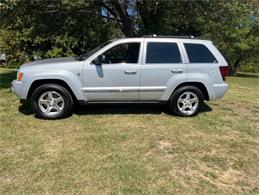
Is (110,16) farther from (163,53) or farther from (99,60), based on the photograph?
(99,60)

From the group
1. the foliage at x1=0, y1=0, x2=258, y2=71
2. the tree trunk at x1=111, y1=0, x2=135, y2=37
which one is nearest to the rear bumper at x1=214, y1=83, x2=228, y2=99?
the foliage at x1=0, y1=0, x2=258, y2=71

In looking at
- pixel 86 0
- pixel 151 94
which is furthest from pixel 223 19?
pixel 151 94

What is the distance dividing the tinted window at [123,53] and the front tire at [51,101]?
117 cm

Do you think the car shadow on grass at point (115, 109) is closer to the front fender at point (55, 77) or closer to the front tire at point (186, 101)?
the front tire at point (186, 101)

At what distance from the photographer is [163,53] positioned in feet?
21.9

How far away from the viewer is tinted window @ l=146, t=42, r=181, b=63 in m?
6.63

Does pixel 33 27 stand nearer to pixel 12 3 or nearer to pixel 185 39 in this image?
pixel 12 3

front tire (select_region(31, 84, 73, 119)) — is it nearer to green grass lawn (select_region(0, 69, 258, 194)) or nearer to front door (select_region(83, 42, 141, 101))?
green grass lawn (select_region(0, 69, 258, 194))

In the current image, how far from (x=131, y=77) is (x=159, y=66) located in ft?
2.12

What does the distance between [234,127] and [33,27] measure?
32.3ft

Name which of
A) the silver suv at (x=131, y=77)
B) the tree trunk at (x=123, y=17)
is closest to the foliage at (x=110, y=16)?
the tree trunk at (x=123, y=17)

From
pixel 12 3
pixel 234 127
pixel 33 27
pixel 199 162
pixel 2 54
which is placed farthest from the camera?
pixel 2 54

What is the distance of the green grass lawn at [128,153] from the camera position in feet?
12.8

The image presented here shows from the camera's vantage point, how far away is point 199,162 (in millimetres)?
4586
